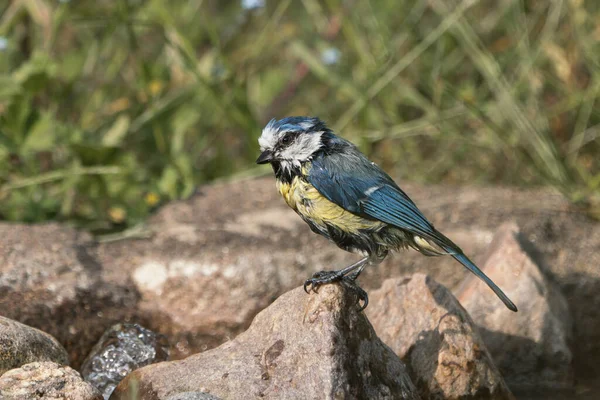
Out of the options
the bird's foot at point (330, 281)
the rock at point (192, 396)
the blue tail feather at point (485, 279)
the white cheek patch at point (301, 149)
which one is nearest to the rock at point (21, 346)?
the rock at point (192, 396)

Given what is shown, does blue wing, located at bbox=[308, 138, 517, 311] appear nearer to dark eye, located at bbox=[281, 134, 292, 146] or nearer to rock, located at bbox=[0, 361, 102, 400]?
dark eye, located at bbox=[281, 134, 292, 146]

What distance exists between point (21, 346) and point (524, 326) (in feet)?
6.41

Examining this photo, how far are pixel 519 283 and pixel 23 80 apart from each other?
2.50m

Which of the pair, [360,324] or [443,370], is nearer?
[360,324]

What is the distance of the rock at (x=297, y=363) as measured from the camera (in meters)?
2.73

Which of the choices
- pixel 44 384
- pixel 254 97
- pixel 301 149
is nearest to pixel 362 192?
pixel 301 149

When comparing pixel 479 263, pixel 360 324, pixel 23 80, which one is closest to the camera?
pixel 360 324

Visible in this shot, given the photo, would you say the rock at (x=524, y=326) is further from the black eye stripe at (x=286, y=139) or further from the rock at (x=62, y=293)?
the rock at (x=62, y=293)

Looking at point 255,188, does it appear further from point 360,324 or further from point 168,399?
point 168,399

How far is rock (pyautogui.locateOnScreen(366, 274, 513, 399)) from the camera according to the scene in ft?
10.2

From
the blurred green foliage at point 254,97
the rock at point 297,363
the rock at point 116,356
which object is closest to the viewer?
the rock at point 297,363

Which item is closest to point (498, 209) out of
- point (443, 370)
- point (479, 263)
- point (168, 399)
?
point (479, 263)

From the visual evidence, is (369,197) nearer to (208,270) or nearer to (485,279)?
(485,279)

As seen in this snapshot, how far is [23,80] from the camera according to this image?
427cm
